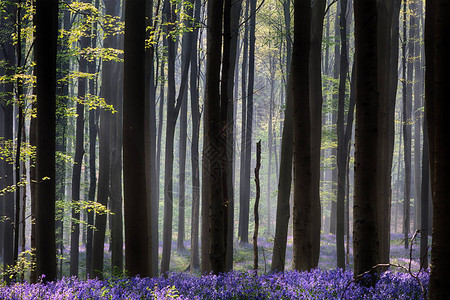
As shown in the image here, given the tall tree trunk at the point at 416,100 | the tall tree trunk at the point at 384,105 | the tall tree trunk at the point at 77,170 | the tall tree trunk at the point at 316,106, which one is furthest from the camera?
the tall tree trunk at the point at 416,100

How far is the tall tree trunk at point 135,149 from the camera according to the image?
7.48 meters

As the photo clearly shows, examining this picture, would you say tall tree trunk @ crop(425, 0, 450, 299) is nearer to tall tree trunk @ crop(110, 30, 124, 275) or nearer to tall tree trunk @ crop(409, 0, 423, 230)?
tall tree trunk @ crop(110, 30, 124, 275)

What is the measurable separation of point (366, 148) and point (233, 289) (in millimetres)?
2546

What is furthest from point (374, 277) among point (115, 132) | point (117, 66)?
point (117, 66)

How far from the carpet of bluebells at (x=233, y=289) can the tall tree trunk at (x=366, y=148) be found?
469 mm

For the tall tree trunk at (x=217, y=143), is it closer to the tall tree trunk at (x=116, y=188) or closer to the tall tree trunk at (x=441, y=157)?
the tall tree trunk at (x=441, y=157)

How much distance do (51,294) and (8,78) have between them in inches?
205

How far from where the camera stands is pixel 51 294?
527 cm

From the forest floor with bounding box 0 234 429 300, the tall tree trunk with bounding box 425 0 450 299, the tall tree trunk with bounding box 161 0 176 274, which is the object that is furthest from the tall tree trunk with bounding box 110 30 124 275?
the tall tree trunk with bounding box 425 0 450 299

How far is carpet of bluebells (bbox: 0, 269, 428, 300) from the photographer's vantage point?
527cm

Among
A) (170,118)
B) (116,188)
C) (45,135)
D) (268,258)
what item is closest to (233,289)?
(45,135)

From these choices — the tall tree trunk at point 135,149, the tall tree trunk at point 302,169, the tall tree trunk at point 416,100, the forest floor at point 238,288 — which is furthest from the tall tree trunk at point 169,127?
the tall tree trunk at point 416,100

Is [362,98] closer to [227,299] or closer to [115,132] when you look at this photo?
[227,299]

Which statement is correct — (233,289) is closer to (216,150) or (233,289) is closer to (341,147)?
(216,150)
